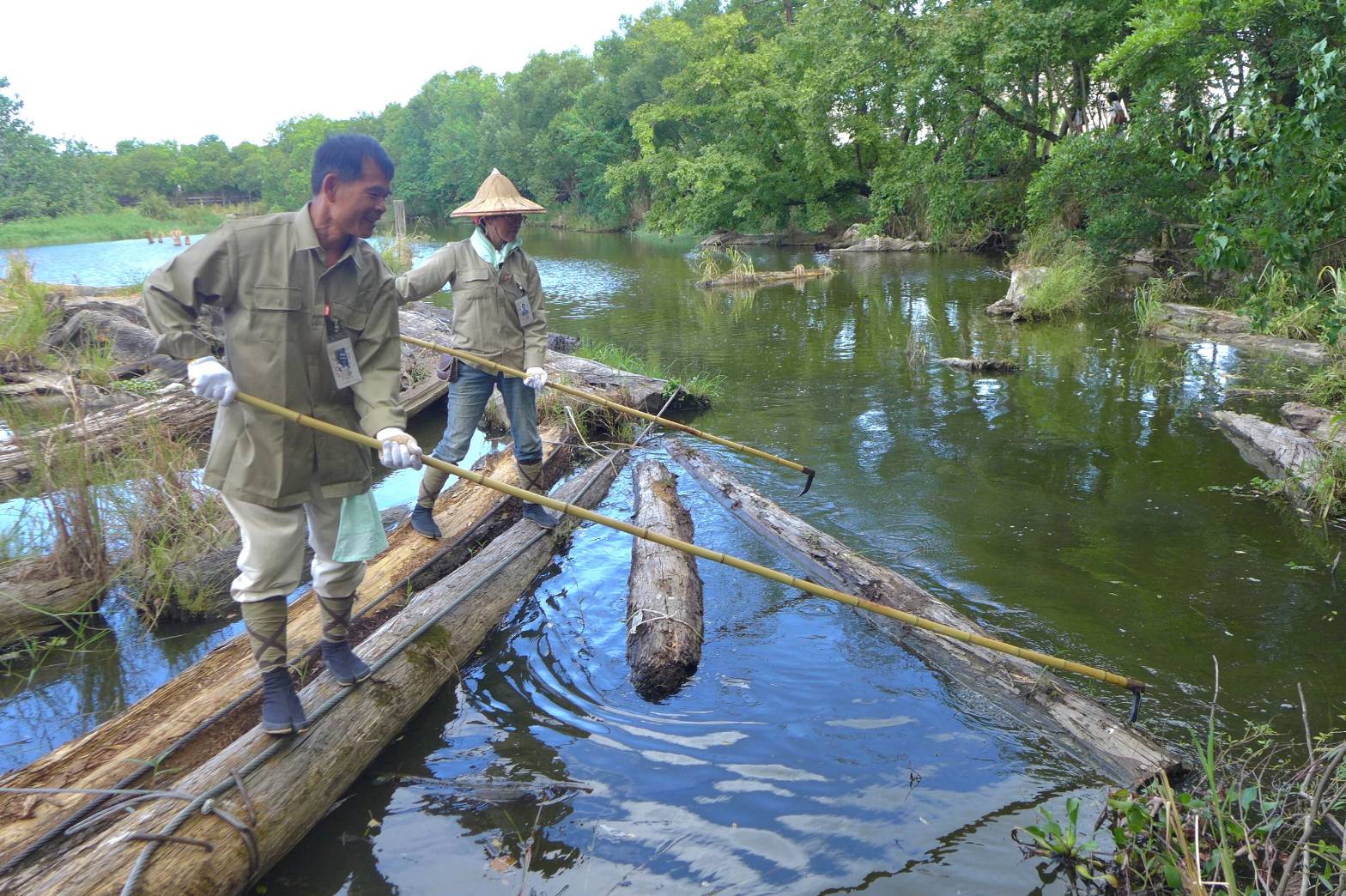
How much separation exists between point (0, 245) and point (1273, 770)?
37.9 meters

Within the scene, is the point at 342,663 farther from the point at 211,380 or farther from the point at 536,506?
the point at 536,506

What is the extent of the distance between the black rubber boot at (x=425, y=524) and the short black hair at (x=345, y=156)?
272 centimetres

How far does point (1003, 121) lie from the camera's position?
70.4 feet

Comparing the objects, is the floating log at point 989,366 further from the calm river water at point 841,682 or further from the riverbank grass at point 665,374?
the riverbank grass at point 665,374

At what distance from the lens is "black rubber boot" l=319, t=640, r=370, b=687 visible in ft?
11.4

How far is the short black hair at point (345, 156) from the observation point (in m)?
2.92

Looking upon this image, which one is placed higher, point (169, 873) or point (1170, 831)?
point (169, 873)

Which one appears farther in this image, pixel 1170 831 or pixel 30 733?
pixel 30 733

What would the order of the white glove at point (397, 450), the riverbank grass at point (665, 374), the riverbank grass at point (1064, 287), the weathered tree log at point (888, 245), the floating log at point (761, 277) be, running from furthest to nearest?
1. the weathered tree log at point (888, 245)
2. the floating log at point (761, 277)
3. the riverbank grass at point (1064, 287)
4. the riverbank grass at point (665, 374)
5. the white glove at point (397, 450)

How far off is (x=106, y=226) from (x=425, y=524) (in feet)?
138

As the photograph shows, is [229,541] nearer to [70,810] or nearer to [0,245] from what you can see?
[70,810]

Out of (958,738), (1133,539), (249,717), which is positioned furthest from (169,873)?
(1133,539)

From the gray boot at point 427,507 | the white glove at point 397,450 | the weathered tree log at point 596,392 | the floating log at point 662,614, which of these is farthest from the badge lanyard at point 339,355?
the weathered tree log at point 596,392

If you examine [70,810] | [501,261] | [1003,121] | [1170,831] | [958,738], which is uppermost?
[1003,121]
